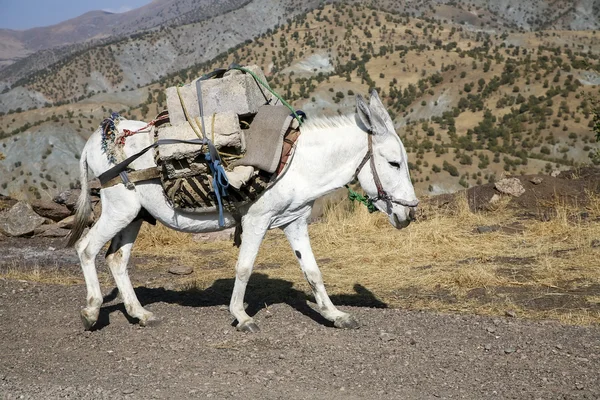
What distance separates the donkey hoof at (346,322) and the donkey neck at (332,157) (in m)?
1.18

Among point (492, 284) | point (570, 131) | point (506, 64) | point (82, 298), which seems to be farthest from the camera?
point (506, 64)

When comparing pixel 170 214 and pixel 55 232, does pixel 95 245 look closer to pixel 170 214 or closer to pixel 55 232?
pixel 170 214

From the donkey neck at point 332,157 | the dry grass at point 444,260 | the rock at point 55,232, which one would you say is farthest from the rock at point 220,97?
the rock at point 55,232

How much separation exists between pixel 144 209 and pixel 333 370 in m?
2.53

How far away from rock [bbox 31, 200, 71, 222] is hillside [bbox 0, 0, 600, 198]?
500 centimetres

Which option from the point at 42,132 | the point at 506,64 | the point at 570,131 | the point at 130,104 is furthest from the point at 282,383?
the point at 130,104

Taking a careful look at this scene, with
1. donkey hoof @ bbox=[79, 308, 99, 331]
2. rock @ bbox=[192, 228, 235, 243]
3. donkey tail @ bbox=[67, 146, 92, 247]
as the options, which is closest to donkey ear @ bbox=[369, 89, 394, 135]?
donkey tail @ bbox=[67, 146, 92, 247]

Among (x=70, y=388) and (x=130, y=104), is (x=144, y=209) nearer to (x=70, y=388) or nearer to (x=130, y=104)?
(x=70, y=388)

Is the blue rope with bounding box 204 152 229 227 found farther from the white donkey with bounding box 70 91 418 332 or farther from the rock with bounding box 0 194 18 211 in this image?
the rock with bounding box 0 194 18 211

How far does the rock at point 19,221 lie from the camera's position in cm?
1258

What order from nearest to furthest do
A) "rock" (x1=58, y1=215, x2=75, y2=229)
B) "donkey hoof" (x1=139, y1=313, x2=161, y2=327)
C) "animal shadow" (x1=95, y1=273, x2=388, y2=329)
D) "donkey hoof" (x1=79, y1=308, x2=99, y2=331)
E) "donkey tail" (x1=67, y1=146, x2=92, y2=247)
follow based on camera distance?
"donkey hoof" (x1=79, y1=308, x2=99, y2=331), "donkey hoof" (x1=139, y1=313, x2=161, y2=327), "donkey tail" (x1=67, y1=146, x2=92, y2=247), "animal shadow" (x1=95, y1=273, x2=388, y2=329), "rock" (x1=58, y1=215, x2=75, y2=229)

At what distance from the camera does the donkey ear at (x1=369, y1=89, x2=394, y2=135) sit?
17.9ft

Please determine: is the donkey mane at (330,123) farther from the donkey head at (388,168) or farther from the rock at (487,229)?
the rock at (487,229)

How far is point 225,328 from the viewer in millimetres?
6000
